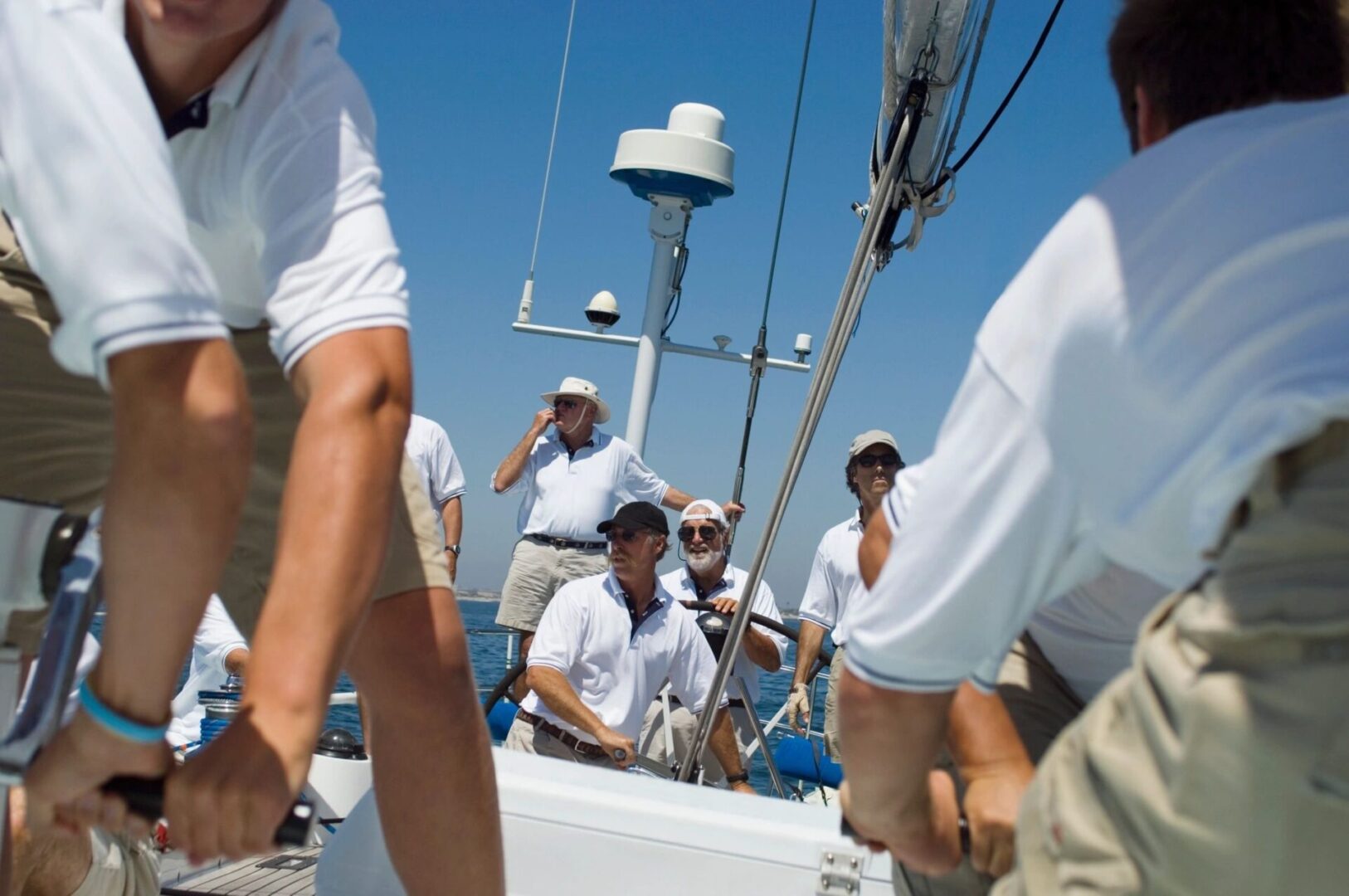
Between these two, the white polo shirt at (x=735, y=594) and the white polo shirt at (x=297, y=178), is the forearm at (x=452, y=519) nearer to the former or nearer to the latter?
the white polo shirt at (x=735, y=594)

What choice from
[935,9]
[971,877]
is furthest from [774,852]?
[935,9]

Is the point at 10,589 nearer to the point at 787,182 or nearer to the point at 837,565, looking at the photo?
the point at 787,182

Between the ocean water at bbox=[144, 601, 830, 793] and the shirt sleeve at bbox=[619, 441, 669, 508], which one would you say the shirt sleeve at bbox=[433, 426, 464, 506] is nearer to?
the ocean water at bbox=[144, 601, 830, 793]

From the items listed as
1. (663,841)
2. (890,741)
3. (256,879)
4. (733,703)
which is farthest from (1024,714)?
(733,703)

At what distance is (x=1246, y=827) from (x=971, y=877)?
2.56 ft

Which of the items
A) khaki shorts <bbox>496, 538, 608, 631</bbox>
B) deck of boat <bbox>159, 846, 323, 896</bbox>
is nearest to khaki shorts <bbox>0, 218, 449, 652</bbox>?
deck of boat <bbox>159, 846, 323, 896</bbox>

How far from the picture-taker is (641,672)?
5121 millimetres

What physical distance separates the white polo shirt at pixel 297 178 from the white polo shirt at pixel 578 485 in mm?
5255

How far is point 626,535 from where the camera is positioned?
17.6 ft

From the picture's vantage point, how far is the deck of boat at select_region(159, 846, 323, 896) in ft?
11.2

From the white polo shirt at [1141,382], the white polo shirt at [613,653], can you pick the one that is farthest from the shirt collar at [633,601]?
the white polo shirt at [1141,382]

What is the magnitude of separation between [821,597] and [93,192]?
5719 mm

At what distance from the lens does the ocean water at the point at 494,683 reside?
23.4 feet

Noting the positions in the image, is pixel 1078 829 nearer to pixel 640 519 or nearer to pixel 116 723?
pixel 116 723
